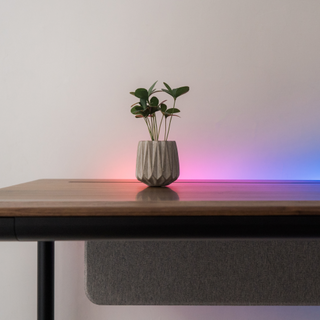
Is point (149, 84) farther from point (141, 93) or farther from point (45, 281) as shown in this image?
point (45, 281)

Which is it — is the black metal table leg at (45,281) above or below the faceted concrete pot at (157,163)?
below

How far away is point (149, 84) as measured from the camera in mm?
1215

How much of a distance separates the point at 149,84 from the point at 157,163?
45cm

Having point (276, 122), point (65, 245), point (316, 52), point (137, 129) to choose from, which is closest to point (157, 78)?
point (137, 129)

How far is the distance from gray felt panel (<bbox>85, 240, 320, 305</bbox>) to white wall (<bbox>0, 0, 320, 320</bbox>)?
19 centimetres

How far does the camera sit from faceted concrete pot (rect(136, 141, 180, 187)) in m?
0.87

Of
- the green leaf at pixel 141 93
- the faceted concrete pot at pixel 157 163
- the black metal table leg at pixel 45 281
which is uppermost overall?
the green leaf at pixel 141 93

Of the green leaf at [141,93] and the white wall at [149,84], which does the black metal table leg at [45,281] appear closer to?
the white wall at [149,84]

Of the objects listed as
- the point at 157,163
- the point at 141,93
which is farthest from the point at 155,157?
the point at 141,93

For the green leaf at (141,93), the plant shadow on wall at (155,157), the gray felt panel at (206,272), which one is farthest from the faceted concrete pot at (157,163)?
the gray felt panel at (206,272)

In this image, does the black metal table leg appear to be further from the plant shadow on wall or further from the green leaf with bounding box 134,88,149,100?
the green leaf with bounding box 134,88,149,100

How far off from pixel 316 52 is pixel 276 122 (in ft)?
0.96

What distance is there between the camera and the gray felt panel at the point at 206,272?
3.54 feet

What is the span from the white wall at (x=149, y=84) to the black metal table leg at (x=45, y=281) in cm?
21
